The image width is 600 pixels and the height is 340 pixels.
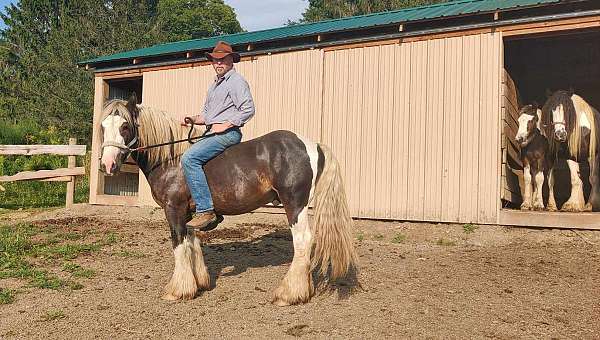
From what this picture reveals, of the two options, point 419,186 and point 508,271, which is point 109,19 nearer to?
point 419,186

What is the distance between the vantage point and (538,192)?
348 inches

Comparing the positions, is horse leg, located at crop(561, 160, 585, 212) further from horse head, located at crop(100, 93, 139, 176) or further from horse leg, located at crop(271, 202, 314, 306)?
horse head, located at crop(100, 93, 139, 176)

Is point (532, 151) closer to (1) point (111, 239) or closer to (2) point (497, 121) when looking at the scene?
(2) point (497, 121)

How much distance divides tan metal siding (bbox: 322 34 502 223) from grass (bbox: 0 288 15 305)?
619 cm

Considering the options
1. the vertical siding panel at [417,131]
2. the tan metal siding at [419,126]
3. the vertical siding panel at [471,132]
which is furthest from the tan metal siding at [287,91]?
the vertical siding panel at [471,132]

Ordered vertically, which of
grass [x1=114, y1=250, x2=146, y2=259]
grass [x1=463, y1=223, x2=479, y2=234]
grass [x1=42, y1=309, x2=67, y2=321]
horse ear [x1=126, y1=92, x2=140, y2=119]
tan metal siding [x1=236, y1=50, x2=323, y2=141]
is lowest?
grass [x1=42, y1=309, x2=67, y2=321]

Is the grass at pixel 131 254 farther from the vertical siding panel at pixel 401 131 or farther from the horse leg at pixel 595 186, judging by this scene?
the horse leg at pixel 595 186

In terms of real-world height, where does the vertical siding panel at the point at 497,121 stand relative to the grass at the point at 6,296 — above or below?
above

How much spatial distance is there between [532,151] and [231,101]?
278 inches

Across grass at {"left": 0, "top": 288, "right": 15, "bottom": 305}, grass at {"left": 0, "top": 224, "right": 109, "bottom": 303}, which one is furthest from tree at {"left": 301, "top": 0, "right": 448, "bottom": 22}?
grass at {"left": 0, "top": 288, "right": 15, "bottom": 305}

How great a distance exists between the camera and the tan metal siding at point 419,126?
8.25 m

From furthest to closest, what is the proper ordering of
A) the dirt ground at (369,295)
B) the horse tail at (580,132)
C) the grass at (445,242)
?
the horse tail at (580,132) < the grass at (445,242) < the dirt ground at (369,295)

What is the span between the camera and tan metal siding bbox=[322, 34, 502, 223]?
325 inches

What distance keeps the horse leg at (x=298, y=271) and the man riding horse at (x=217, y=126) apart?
3.03 feet
